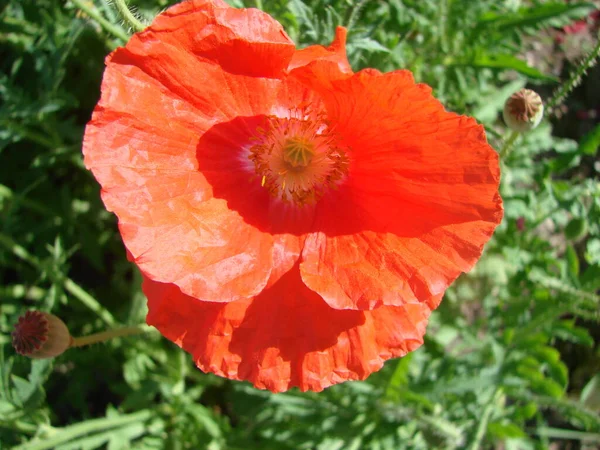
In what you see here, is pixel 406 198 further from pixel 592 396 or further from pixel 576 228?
pixel 592 396

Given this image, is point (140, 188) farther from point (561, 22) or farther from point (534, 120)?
point (561, 22)

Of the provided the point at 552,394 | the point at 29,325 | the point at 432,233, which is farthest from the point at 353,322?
the point at 552,394

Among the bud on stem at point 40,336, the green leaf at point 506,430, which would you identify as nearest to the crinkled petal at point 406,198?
the bud on stem at point 40,336

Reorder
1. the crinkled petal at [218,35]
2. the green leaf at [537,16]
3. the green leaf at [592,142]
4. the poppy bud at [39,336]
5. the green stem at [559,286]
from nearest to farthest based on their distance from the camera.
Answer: the crinkled petal at [218,35] < the poppy bud at [39,336] < the green leaf at [592,142] < the green stem at [559,286] < the green leaf at [537,16]

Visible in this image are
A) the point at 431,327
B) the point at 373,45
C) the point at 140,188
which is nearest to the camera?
the point at 140,188

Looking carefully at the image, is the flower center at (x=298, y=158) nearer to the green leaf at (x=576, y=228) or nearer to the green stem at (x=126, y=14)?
the green stem at (x=126, y=14)

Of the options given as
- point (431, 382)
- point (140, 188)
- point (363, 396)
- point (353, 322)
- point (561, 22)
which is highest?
point (561, 22)
